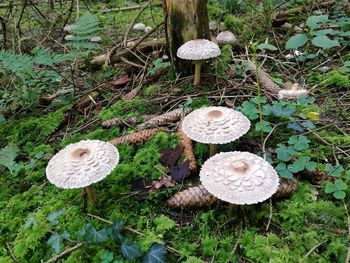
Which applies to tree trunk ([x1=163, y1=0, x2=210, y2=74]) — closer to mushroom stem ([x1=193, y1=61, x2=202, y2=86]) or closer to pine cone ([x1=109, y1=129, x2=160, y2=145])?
mushroom stem ([x1=193, y1=61, x2=202, y2=86])

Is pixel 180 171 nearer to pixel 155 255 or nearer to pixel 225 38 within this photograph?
pixel 155 255

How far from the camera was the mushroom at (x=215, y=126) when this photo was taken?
2428 millimetres

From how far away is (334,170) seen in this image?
96.4 inches

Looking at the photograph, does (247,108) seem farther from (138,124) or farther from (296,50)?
(296,50)

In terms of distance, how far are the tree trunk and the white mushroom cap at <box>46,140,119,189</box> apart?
2.09 meters

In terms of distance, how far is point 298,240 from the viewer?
214 cm

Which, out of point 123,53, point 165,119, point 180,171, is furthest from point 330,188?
point 123,53

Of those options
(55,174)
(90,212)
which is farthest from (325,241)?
(55,174)

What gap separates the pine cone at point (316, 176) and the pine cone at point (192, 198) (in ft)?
2.51

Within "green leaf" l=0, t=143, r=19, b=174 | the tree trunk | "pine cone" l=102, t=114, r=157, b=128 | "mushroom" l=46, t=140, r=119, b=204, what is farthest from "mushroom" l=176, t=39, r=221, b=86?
"green leaf" l=0, t=143, r=19, b=174

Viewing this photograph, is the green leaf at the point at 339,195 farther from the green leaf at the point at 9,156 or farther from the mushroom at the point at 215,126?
the green leaf at the point at 9,156

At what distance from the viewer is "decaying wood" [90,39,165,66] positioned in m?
4.88

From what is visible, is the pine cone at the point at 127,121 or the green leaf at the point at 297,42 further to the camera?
the green leaf at the point at 297,42

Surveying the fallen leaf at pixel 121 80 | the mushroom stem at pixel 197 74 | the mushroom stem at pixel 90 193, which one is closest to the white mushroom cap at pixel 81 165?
the mushroom stem at pixel 90 193
